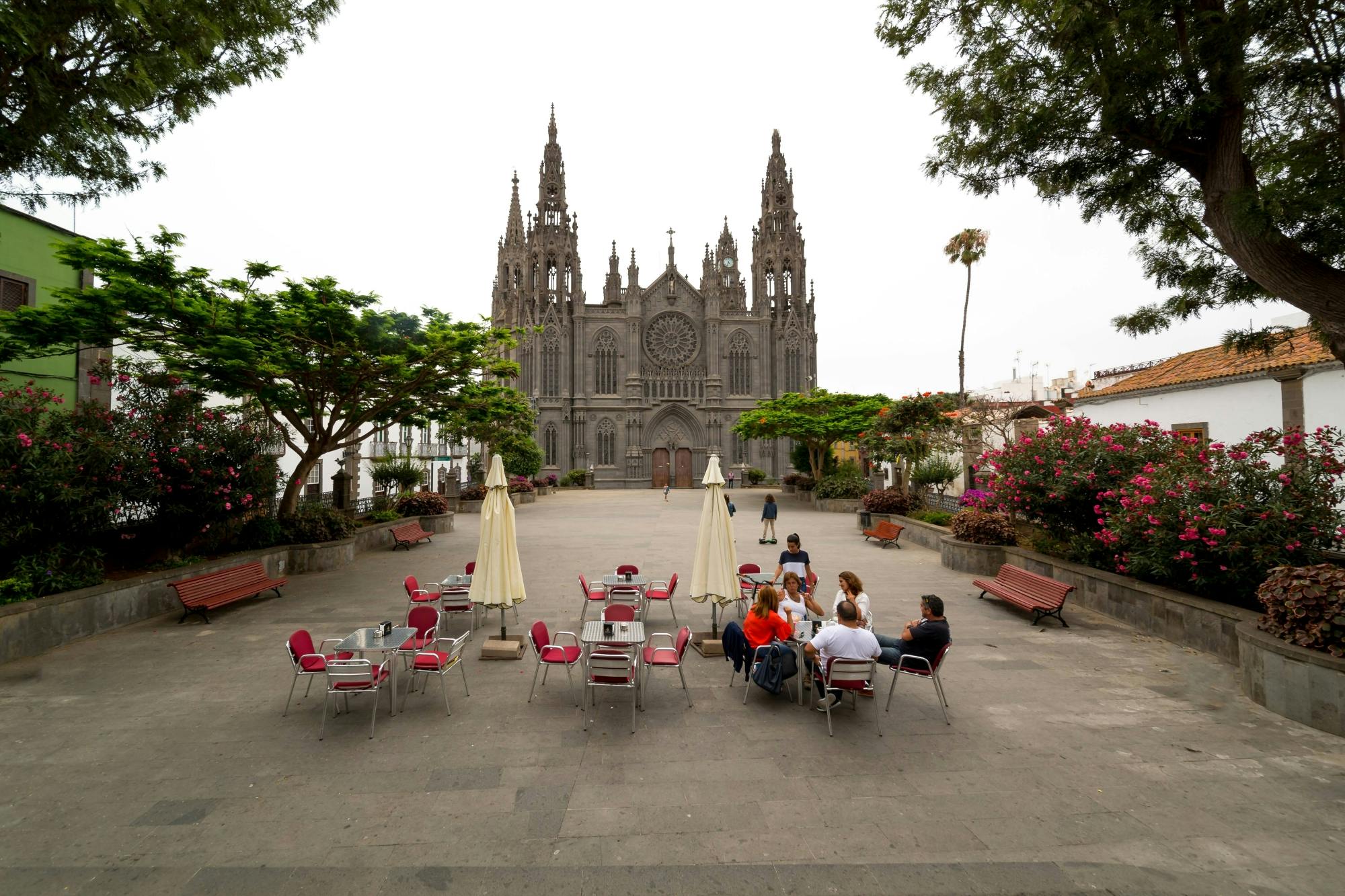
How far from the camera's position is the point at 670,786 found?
179 inches

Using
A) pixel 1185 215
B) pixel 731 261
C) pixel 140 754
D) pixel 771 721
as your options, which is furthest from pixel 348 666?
pixel 731 261

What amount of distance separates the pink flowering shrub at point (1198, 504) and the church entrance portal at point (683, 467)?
42642 millimetres

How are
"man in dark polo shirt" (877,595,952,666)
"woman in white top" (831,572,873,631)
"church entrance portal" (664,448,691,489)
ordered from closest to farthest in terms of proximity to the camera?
"man in dark polo shirt" (877,595,952,666)
"woman in white top" (831,572,873,631)
"church entrance portal" (664,448,691,489)

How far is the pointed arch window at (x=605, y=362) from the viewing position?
53500mm

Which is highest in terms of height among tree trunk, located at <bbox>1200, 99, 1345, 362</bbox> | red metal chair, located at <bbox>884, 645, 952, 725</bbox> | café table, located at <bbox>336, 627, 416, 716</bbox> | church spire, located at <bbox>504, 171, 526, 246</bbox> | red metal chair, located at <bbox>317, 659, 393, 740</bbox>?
church spire, located at <bbox>504, 171, 526, 246</bbox>

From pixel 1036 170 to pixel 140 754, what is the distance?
1196 centimetres

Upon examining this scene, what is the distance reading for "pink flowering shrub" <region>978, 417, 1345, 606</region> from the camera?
7066 millimetres

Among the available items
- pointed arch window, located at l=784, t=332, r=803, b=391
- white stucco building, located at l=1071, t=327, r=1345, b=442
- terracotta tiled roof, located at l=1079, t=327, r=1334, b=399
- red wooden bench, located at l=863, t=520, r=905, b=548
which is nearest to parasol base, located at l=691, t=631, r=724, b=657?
red wooden bench, located at l=863, t=520, r=905, b=548

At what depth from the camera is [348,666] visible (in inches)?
214

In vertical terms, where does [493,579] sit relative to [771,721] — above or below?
above

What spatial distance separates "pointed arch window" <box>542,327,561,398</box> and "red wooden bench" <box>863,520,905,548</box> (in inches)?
1573

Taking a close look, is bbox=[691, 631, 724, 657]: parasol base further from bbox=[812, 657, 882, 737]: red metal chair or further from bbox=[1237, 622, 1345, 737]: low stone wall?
bbox=[1237, 622, 1345, 737]: low stone wall

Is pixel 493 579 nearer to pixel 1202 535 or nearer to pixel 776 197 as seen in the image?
pixel 1202 535

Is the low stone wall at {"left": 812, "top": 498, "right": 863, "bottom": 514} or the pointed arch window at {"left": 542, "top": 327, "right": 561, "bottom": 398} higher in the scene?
the pointed arch window at {"left": 542, "top": 327, "right": 561, "bottom": 398}
